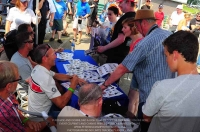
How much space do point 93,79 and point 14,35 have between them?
55.4 inches

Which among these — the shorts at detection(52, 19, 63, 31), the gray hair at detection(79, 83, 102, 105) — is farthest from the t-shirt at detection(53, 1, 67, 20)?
the gray hair at detection(79, 83, 102, 105)

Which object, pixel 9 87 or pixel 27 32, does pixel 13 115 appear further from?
pixel 27 32

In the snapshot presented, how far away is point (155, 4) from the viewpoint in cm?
1395

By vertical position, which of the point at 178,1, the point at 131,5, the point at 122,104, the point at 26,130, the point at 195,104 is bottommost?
the point at 26,130

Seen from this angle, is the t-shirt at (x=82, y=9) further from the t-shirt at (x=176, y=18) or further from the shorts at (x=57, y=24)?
the t-shirt at (x=176, y=18)

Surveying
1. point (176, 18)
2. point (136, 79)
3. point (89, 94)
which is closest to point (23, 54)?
point (136, 79)

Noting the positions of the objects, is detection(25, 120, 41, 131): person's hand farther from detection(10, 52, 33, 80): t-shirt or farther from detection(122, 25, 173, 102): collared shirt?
detection(122, 25, 173, 102): collared shirt

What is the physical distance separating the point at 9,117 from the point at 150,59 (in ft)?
4.59

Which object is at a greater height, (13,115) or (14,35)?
(14,35)

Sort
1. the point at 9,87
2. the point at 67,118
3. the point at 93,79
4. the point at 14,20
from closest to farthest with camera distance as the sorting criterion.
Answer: the point at 67,118 < the point at 9,87 < the point at 93,79 < the point at 14,20

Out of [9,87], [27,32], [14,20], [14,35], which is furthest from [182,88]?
[14,20]

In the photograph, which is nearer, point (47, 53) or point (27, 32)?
point (47, 53)

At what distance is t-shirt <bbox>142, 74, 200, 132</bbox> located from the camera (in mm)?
1307

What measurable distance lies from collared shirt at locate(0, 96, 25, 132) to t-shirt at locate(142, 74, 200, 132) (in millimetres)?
1219
